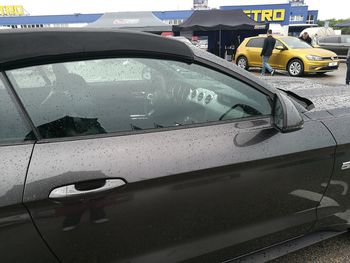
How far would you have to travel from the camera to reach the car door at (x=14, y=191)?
1146mm

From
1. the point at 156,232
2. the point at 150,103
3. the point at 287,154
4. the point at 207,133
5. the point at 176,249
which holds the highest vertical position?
the point at 150,103

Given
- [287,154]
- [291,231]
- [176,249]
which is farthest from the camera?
[291,231]

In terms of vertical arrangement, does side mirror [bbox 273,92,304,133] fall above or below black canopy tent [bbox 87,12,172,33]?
below

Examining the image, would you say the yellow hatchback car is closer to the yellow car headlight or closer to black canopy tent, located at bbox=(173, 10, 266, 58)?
the yellow car headlight

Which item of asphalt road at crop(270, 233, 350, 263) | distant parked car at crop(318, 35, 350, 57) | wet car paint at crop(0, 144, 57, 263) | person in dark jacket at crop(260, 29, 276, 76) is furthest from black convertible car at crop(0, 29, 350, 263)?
distant parked car at crop(318, 35, 350, 57)

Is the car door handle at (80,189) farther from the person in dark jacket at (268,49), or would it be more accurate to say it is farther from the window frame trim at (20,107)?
the person in dark jacket at (268,49)

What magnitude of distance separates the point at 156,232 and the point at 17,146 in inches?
27.8

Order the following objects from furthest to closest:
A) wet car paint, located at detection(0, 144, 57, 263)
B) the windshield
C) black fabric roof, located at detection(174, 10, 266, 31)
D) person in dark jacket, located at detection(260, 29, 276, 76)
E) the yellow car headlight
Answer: black fabric roof, located at detection(174, 10, 266, 31)
the windshield
person in dark jacket, located at detection(260, 29, 276, 76)
the yellow car headlight
wet car paint, located at detection(0, 144, 57, 263)

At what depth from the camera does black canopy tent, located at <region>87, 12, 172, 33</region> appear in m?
16.5

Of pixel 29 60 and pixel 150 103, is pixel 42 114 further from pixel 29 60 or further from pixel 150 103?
pixel 150 103

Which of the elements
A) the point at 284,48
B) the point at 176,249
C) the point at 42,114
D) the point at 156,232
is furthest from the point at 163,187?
the point at 284,48

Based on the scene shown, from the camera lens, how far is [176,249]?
4.88ft

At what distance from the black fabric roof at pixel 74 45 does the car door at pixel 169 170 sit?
0.07m

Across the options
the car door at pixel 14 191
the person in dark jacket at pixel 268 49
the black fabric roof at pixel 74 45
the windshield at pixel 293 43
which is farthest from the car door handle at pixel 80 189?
the windshield at pixel 293 43
